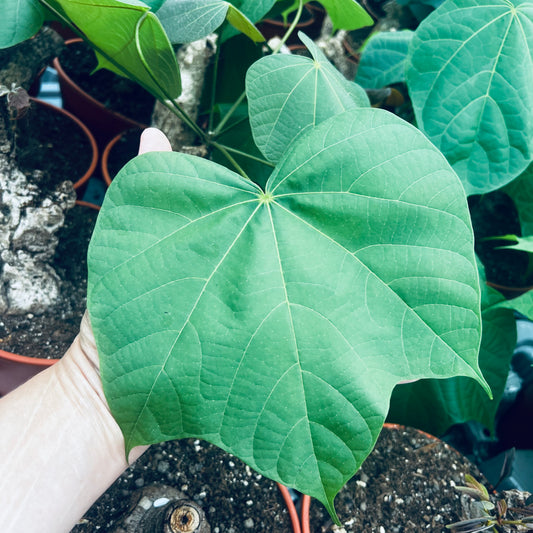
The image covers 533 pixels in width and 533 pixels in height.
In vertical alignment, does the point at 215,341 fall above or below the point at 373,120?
below

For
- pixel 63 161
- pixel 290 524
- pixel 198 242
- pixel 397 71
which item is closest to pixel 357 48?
pixel 397 71

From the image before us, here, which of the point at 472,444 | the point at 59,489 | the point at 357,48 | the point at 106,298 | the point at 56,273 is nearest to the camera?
the point at 106,298

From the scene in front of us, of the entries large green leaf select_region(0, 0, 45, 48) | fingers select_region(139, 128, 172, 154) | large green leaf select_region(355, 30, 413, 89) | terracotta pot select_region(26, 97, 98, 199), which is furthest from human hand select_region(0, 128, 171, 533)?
large green leaf select_region(355, 30, 413, 89)

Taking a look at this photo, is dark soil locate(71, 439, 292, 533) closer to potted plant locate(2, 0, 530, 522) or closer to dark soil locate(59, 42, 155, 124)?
potted plant locate(2, 0, 530, 522)

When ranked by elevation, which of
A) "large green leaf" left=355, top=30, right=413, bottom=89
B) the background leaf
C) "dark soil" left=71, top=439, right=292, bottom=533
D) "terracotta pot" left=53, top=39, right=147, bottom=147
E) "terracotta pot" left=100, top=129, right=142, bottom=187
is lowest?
"dark soil" left=71, top=439, right=292, bottom=533

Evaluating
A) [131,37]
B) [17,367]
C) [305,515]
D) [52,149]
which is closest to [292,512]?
[305,515]

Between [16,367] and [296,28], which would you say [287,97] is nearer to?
[16,367]

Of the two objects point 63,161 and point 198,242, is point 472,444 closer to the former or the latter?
point 198,242
